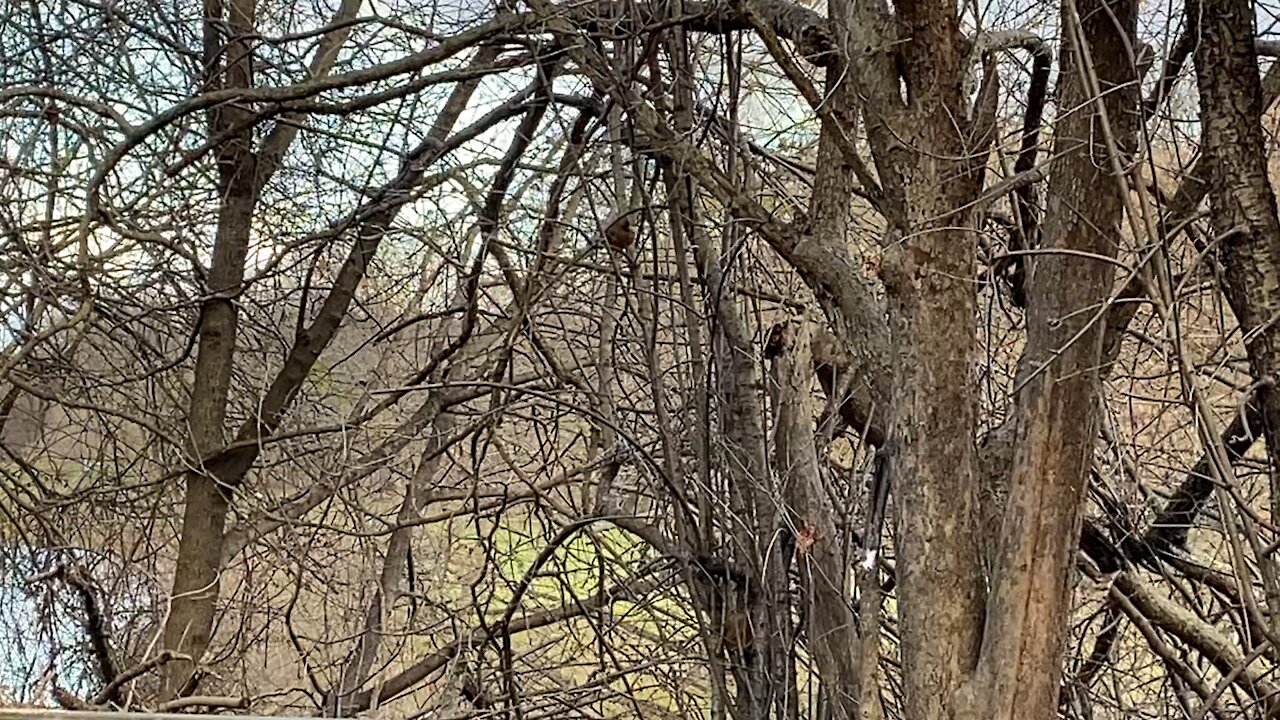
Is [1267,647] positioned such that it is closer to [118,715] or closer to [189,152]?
[118,715]

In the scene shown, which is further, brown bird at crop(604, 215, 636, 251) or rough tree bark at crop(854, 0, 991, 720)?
brown bird at crop(604, 215, 636, 251)

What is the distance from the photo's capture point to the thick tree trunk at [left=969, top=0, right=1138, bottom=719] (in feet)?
6.65

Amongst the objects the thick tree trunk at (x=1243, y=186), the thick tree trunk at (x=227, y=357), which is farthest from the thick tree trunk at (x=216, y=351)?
the thick tree trunk at (x=1243, y=186)

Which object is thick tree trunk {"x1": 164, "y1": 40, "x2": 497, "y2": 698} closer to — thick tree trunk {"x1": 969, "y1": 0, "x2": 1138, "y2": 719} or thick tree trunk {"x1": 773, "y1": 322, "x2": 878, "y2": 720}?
thick tree trunk {"x1": 773, "y1": 322, "x2": 878, "y2": 720}

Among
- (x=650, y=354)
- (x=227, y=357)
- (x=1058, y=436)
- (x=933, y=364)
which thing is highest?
(x=227, y=357)

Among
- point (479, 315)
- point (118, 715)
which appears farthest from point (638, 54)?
point (118, 715)

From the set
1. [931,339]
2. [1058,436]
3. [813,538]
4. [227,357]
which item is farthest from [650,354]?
[227,357]

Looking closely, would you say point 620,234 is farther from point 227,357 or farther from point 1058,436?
point 227,357

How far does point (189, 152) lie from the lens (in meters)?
3.97

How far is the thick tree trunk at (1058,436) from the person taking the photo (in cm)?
203

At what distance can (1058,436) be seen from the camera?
2.06 meters

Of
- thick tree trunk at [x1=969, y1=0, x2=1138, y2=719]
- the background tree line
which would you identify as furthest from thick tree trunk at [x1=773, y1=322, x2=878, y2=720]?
thick tree trunk at [x1=969, y1=0, x2=1138, y2=719]

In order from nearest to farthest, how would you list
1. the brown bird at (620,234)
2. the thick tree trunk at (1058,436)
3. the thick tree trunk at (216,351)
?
the thick tree trunk at (1058,436) → the brown bird at (620,234) → the thick tree trunk at (216,351)

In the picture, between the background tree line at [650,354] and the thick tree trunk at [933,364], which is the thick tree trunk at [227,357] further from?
the thick tree trunk at [933,364]
